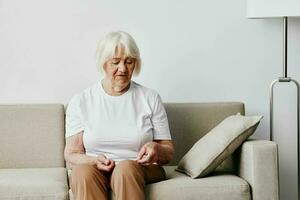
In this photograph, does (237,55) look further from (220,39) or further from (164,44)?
(164,44)

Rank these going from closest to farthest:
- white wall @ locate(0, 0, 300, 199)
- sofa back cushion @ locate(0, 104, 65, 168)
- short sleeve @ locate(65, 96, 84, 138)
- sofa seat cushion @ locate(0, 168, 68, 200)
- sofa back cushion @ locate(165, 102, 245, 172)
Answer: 1. sofa seat cushion @ locate(0, 168, 68, 200)
2. short sleeve @ locate(65, 96, 84, 138)
3. sofa back cushion @ locate(0, 104, 65, 168)
4. sofa back cushion @ locate(165, 102, 245, 172)
5. white wall @ locate(0, 0, 300, 199)

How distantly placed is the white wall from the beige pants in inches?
39.2

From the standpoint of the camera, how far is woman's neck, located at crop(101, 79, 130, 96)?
11.8 ft

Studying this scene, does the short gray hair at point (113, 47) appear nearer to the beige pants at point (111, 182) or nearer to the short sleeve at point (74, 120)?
the short sleeve at point (74, 120)

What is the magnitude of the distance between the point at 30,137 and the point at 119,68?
0.71m

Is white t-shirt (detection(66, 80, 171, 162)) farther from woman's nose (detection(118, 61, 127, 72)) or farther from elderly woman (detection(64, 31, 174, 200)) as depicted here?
woman's nose (detection(118, 61, 127, 72))

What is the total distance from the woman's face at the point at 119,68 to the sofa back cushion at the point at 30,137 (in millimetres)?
508

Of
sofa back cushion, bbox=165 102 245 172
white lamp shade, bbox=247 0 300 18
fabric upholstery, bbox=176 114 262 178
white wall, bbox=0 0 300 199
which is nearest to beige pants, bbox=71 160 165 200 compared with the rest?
fabric upholstery, bbox=176 114 262 178

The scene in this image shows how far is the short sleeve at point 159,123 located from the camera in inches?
141

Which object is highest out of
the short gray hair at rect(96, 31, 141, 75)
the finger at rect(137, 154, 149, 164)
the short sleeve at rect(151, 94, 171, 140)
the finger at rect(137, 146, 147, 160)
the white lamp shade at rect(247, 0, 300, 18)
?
the white lamp shade at rect(247, 0, 300, 18)

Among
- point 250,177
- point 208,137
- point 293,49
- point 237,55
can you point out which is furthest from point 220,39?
point 250,177

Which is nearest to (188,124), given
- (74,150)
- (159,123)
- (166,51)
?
(159,123)

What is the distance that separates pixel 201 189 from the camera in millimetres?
3275

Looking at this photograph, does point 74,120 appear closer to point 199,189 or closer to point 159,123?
point 159,123
